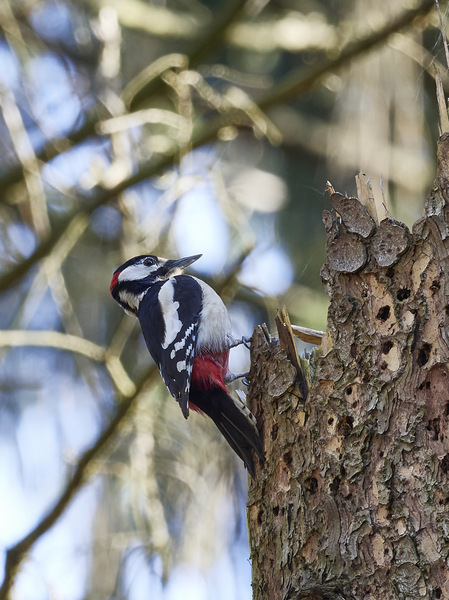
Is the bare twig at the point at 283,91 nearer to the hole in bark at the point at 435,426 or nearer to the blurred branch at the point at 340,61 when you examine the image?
the blurred branch at the point at 340,61

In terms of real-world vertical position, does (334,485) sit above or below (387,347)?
below

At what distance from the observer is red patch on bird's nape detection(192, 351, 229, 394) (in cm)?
301

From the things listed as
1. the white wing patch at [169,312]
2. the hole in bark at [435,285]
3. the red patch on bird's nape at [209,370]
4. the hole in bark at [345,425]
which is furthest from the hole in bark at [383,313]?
the white wing patch at [169,312]

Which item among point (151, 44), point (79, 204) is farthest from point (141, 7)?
point (79, 204)

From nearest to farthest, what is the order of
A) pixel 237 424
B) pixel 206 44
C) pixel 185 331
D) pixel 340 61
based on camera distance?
pixel 237 424 < pixel 185 331 < pixel 340 61 < pixel 206 44

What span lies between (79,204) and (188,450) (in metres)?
1.49

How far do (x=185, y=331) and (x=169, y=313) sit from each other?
0.18m

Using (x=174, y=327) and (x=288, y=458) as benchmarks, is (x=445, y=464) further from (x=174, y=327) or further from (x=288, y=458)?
(x=174, y=327)

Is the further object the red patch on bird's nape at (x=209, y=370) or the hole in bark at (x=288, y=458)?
the red patch on bird's nape at (x=209, y=370)

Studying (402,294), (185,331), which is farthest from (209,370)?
(402,294)

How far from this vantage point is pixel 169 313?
3514mm

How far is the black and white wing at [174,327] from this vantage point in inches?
121

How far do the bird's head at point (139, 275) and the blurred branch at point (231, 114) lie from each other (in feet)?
1.21

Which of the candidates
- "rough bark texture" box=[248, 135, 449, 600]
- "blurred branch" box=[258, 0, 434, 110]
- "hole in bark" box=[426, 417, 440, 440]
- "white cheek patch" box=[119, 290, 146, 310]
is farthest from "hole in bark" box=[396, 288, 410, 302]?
"blurred branch" box=[258, 0, 434, 110]
